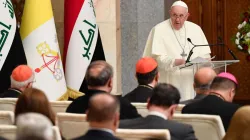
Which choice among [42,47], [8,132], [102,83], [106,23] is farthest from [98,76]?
[106,23]

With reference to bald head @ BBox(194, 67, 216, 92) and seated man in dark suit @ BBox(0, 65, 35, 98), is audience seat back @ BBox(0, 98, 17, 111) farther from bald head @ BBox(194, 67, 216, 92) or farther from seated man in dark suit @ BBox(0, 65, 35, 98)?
bald head @ BBox(194, 67, 216, 92)

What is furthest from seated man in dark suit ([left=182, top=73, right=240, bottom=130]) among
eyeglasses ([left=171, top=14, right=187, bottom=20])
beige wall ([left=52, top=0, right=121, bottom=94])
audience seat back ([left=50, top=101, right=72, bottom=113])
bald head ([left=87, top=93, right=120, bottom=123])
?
beige wall ([left=52, top=0, right=121, bottom=94])

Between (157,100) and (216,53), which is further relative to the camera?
(216,53)

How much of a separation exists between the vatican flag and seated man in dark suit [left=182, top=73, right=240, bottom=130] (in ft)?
11.5

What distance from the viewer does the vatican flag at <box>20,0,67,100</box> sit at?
33.1ft

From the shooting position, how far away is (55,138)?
5.05m

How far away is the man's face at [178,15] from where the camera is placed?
10508 mm

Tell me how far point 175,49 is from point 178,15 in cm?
55

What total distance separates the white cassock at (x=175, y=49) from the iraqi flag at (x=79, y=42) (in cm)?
84

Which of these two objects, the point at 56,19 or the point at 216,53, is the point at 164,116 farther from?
the point at 216,53

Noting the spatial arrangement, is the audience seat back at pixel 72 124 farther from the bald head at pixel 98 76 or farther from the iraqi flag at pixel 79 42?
the iraqi flag at pixel 79 42

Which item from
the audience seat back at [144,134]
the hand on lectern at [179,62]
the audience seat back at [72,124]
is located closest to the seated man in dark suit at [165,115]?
the audience seat back at [144,134]

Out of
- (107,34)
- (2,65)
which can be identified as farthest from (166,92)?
(107,34)

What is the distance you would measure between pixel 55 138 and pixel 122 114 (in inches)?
63.1
